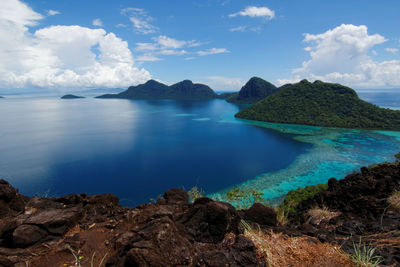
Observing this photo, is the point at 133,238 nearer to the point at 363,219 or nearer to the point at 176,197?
the point at 176,197

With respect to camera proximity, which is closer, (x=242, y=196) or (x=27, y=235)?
(x=27, y=235)

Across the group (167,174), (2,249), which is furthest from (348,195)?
(167,174)

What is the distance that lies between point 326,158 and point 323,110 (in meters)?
62.9

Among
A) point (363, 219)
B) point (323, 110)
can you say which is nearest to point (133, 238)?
point (363, 219)

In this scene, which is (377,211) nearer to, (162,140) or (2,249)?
(2,249)

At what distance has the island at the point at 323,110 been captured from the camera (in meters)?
84.1

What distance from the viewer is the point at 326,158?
4694 centimetres

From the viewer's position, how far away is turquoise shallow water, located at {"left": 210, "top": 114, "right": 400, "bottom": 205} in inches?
1351

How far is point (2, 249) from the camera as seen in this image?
4.04 metres

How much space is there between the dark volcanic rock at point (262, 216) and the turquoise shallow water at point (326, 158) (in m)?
21.7

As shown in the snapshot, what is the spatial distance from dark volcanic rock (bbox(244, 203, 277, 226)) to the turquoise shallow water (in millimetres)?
21661

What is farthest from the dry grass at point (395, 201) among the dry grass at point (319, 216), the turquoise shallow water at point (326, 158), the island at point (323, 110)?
the island at point (323, 110)

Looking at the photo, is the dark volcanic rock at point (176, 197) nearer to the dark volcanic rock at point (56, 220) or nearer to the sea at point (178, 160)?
the dark volcanic rock at point (56, 220)

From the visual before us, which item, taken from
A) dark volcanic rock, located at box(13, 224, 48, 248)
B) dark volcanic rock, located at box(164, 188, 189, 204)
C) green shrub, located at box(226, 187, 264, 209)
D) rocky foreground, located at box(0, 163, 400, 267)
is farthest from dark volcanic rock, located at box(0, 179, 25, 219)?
green shrub, located at box(226, 187, 264, 209)
